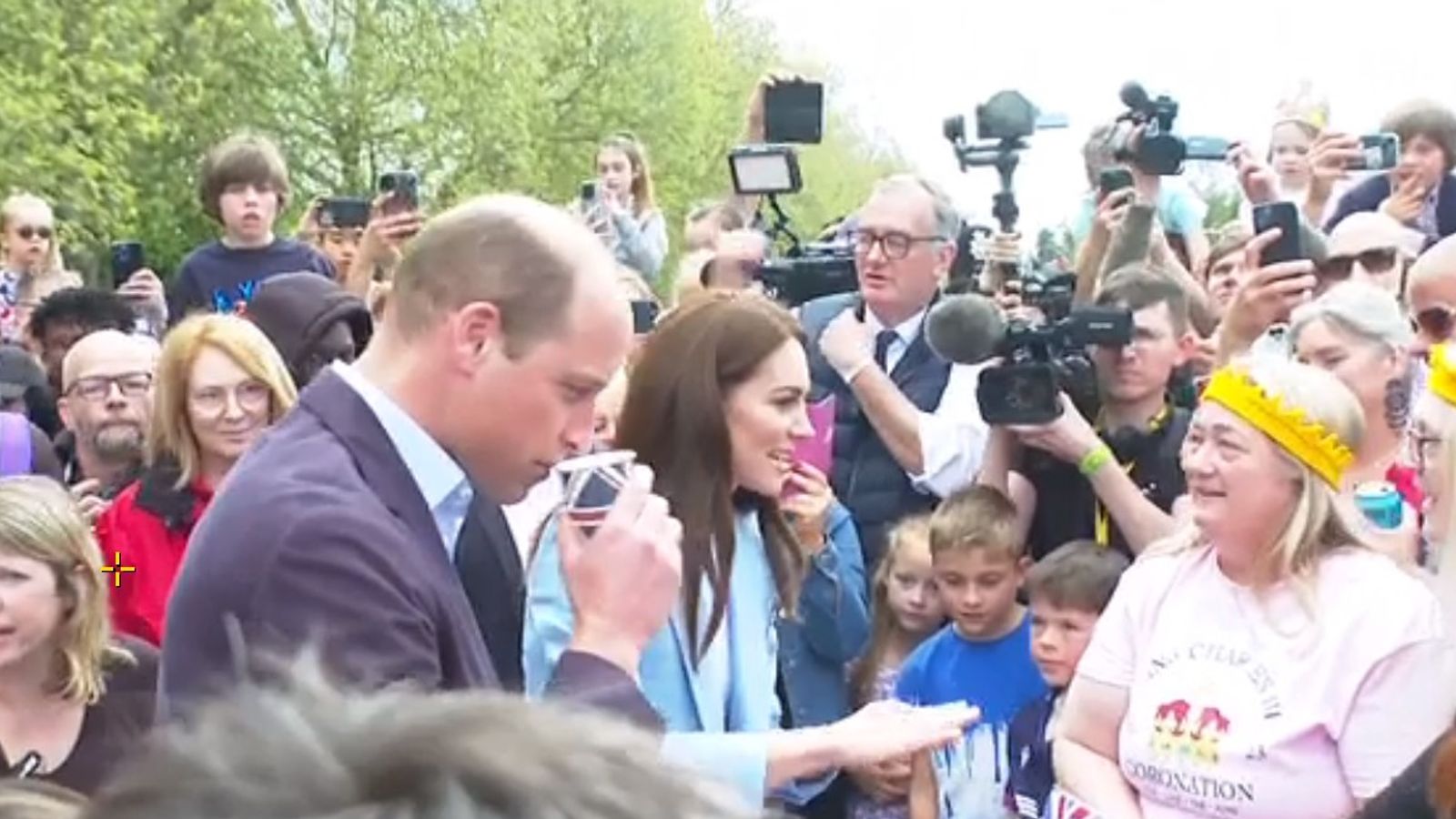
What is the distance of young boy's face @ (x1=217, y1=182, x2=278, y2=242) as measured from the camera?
8211 millimetres

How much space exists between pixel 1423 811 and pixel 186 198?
82.2 ft

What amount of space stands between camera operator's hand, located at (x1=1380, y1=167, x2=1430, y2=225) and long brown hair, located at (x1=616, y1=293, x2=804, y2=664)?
13.8ft

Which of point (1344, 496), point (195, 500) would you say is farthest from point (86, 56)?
point (1344, 496)

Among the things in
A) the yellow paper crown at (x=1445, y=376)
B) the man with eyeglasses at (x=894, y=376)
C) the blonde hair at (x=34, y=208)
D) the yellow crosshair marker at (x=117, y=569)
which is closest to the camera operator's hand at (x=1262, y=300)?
the man with eyeglasses at (x=894, y=376)

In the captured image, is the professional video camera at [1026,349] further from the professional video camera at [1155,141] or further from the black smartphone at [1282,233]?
the professional video camera at [1155,141]

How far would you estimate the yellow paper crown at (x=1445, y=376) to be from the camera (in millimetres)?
3947

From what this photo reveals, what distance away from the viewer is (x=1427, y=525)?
13.5ft

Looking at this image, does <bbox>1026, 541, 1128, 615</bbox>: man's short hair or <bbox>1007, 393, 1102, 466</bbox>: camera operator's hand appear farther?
<bbox>1007, 393, 1102, 466</bbox>: camera operator's hand

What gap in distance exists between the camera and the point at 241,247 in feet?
27.3

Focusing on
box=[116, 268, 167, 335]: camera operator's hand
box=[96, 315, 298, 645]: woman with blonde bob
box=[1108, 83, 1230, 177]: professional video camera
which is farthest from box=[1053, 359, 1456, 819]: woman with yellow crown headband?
box=[116, 268, 167, 335]: camera operator's hand

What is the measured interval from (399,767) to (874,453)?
198 inches

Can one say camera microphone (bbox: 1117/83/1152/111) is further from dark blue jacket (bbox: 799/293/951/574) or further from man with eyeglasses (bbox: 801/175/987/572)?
dark blue jacket (bbox: 799/293/951/574)

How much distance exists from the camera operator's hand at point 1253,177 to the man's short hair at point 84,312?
3713mm

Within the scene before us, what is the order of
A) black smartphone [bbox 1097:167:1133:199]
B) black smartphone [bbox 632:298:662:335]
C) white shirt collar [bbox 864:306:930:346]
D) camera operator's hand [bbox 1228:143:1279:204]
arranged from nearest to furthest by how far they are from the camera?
1. white shirt collar [bbox 864:306:930:346]
2. black smartphone [bbox 632:298:662:335]
3. black smartphone [bbox 1097:167:1133:199]
4. camera operator's hand [bbox 1228:143:1279:204]
